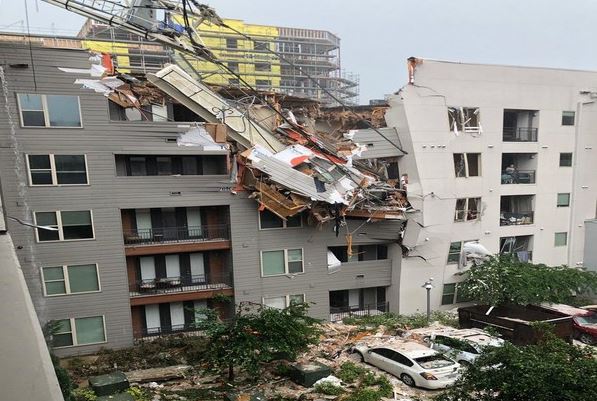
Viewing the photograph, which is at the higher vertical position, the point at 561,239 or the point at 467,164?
the point at 467,164

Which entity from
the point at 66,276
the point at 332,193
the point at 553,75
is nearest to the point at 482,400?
the point at 332,193

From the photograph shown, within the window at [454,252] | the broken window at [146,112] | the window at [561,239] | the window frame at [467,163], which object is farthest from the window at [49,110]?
the window at [561,239]

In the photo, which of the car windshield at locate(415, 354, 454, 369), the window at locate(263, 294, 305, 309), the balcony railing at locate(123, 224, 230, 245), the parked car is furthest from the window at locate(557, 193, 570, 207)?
the balcony railing at locate(123, 224, 230, 245)

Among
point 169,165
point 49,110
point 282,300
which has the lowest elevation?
point 282,300

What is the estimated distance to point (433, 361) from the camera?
1372 cm

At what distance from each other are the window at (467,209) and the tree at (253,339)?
13213 millimetres

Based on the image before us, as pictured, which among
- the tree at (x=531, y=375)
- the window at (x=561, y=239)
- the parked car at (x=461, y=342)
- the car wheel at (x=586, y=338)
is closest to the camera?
the tree at (x=531, y=375)

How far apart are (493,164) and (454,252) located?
5.78 meters

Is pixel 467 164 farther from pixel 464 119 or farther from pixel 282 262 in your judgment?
pixel 282 262

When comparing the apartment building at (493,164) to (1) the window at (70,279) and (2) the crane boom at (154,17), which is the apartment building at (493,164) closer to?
(2) the crane boom at (154,17)

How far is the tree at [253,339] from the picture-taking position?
13055mm

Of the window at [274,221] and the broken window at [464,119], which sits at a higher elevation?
the broken window at [464,119]

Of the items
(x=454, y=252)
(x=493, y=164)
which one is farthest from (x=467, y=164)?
(x=454, y=252)

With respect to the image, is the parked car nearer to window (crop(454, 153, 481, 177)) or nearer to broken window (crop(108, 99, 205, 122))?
window (crop(454, 153, 481, 177))
